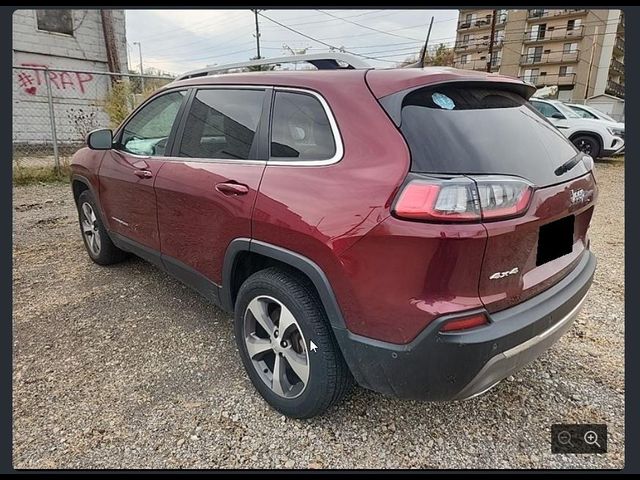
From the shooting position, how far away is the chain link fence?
8945 mm

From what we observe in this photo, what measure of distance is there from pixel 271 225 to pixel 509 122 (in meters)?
1.24

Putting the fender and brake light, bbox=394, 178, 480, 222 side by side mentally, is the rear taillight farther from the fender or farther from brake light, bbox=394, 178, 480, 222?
the fender

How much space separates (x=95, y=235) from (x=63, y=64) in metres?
10.0

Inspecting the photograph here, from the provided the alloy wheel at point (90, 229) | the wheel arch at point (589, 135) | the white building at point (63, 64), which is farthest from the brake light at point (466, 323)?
the wheel arch at point (589, 135)

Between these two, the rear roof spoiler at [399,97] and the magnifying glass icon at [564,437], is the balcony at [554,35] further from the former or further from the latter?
the magnifying glass icon at [564,437]

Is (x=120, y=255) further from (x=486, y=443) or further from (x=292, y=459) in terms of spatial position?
(x=486, y=443)

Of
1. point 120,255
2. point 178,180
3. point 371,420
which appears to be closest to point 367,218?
Answer: point 371,420

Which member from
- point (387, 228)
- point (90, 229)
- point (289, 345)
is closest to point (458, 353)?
point (387, 228)

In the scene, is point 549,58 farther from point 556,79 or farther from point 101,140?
point 101,140

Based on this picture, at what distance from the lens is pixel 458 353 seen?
5.12 feet

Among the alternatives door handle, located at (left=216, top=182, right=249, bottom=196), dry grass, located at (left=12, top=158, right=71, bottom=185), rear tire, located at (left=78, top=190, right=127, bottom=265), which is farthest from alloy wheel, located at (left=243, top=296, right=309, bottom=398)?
dry grass, located at (left=12, top=158, right=71, bottom=185)

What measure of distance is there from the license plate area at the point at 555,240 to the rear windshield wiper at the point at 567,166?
0.22 meters

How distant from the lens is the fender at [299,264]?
182 cm

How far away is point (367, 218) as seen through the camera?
1643 millimetres
